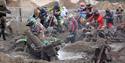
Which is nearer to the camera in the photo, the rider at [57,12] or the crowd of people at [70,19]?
the crowd of people at [70,19]

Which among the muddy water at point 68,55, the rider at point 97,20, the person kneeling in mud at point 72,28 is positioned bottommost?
the person kneeling in mud at point 72,28

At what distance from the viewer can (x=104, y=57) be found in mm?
14516

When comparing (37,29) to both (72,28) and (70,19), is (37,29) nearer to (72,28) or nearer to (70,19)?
(72,28)

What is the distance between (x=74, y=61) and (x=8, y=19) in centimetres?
951

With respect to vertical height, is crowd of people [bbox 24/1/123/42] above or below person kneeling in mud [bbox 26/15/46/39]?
below

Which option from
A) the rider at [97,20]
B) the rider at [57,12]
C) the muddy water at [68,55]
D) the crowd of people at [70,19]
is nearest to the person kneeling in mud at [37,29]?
the muddy water at [68,55]

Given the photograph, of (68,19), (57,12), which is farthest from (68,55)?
(68,19)

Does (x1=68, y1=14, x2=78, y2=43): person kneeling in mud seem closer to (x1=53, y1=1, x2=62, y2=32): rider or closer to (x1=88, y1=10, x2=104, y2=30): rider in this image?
(x1=53, y1=1, x2=62, y2=32): rider

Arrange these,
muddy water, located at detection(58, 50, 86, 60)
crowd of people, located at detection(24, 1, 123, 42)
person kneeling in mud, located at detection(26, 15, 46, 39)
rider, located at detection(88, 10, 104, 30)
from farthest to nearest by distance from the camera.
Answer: crowd of people, located at detection(24, 1, 123, 42), rider, located at detection(88, 10, 104, 30), person kneeling in mud, located at detection(26, 15, 46, 39), muddy water, located at detection(58, 50, 86, 60)

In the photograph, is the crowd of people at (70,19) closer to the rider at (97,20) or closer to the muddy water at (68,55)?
the rider at (97,20)

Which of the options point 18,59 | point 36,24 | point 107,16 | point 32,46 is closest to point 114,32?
point 107,16

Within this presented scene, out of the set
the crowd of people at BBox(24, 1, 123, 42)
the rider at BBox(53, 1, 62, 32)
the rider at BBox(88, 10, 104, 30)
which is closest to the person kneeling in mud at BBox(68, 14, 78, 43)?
the crowd of people at BBox(24, 1, 123, 42)

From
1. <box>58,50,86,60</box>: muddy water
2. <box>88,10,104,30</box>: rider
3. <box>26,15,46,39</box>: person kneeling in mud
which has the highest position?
<box>26,15,46,39</box>: person kneeling in mud

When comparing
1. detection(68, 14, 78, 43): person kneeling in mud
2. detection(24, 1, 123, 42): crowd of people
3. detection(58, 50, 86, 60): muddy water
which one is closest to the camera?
detection(58, 50, 86, 60): muddy water
